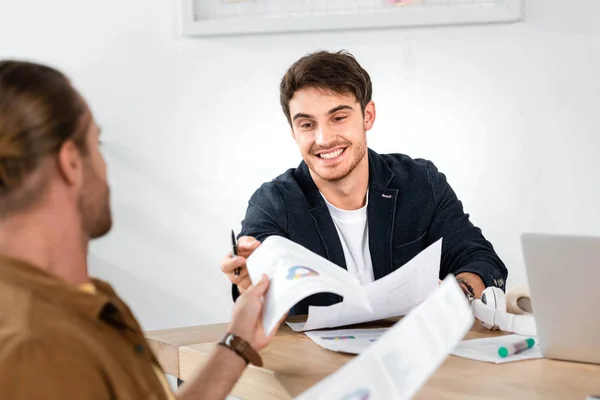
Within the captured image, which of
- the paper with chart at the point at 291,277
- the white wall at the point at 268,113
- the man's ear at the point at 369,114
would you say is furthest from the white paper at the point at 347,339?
the white wall at the point at 268,113

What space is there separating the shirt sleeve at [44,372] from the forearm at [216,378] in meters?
0.41

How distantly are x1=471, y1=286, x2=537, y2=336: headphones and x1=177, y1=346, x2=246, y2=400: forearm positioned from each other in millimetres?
652

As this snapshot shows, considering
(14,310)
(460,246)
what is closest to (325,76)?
(460,246)

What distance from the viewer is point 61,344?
87 centimetres

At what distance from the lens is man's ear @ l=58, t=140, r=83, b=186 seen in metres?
0.98

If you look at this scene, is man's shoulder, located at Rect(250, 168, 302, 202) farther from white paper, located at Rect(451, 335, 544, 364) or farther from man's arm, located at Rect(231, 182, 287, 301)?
white paper, located at Rect(451, 335, 544, 364)

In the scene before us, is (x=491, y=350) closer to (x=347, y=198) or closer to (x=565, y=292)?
(x=565, y=292)

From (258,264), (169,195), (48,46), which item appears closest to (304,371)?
(258,264)

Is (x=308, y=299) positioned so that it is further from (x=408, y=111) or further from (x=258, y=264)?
(x=408, y=111)

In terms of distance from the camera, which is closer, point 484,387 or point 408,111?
point 484,387

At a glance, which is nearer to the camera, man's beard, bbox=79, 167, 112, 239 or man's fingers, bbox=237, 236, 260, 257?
man's beard, bbox=79, 167, 112, 239

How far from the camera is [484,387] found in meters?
1.39

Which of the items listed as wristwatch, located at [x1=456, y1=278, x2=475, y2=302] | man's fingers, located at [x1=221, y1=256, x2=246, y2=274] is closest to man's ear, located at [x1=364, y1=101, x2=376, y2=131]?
wristwatch, located at [x1=456, y1=278, x2=475, y2=302]

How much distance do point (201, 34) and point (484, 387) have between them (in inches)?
86.3
